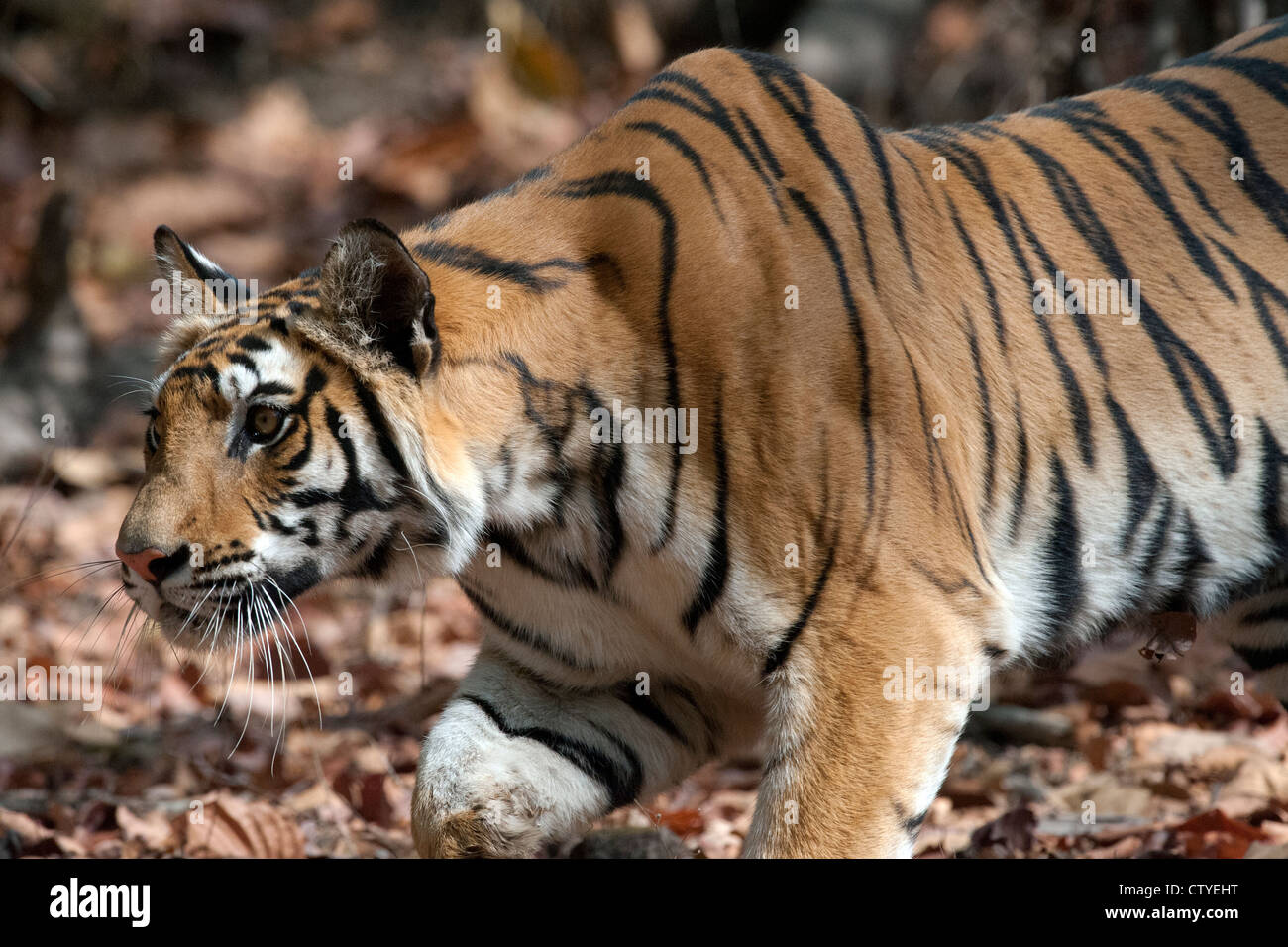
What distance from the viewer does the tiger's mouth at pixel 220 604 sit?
297 centimetres

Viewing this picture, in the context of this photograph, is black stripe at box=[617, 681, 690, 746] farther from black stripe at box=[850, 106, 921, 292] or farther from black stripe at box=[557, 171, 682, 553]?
black stripe at box=[850, 106, 921, 292]

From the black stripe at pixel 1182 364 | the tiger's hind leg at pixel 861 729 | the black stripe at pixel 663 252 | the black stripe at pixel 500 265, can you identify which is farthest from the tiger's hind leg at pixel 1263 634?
the black stripe at pixel 500 265

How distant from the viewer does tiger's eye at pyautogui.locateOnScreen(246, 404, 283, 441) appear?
2967mm

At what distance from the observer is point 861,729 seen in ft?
9.76

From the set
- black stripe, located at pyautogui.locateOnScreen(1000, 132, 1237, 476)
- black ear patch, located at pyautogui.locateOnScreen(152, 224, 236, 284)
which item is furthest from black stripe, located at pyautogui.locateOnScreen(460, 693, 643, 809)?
black stripe, located at pyautogui.locateOnScreen(1000, 132, 1237, 476)

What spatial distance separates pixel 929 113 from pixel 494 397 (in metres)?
6.49

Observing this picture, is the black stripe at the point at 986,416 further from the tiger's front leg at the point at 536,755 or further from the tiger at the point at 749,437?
the tiger's front leg at the point at 536,755

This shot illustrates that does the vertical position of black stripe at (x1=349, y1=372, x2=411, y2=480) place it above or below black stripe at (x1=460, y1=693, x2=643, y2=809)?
above

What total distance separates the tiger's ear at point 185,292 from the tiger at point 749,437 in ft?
0.04

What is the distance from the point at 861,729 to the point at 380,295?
1408mm
